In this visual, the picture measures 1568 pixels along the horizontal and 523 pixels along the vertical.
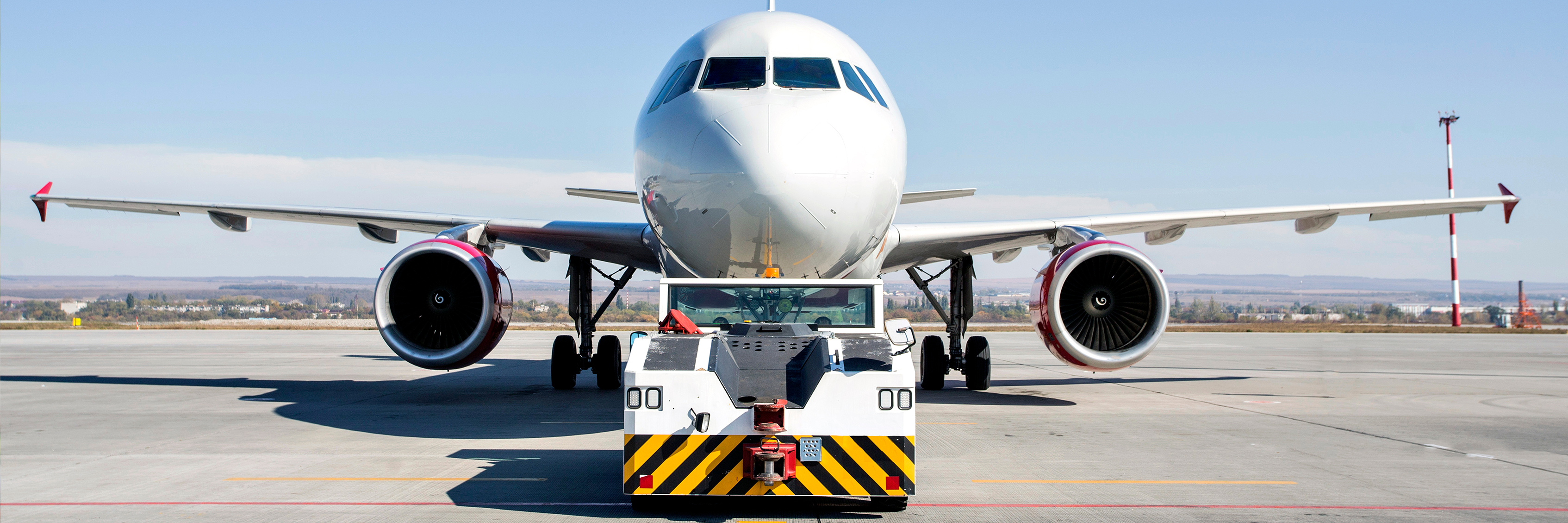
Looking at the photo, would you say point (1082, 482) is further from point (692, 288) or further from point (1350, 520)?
point (692, 288)

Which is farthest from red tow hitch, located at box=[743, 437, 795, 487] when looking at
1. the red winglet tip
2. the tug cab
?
the red winglet tip

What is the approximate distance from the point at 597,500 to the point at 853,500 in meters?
1.52

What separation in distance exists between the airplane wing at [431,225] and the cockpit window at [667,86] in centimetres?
262

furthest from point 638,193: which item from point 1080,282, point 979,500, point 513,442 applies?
point 1080,282

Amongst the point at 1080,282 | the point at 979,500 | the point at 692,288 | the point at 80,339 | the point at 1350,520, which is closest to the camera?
the point at 1350,520

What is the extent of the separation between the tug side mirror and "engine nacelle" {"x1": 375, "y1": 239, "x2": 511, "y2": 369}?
5.10 meters

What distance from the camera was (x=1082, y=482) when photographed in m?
6.33

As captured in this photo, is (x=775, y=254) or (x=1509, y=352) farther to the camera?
(x=1509, y=352)

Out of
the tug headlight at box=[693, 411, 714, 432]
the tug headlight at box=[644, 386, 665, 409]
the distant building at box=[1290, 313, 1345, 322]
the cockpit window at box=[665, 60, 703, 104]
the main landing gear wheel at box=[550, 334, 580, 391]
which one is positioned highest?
the cockpit window at box=[665, 60, 703, 104]

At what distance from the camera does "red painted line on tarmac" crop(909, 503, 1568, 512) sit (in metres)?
5.54

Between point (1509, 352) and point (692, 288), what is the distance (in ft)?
80.2

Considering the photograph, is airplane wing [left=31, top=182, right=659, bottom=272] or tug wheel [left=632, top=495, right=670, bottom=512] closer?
tug wheel [left=632, top=495, right=670, bottom=512]

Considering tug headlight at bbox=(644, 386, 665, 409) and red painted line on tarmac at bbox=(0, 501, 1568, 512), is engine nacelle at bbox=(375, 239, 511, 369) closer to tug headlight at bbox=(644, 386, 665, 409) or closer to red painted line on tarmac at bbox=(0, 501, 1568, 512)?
red painted line on tarmac at bbox=(0, 501, 1568, 512)

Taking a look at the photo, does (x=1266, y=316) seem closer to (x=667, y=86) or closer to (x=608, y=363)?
(x=608, y=363)
